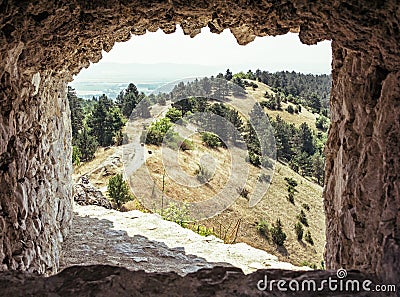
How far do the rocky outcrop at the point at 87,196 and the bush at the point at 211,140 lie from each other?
140 inches

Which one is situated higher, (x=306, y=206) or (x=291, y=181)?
(x=291, y=181)

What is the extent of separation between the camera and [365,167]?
2191 millimetres

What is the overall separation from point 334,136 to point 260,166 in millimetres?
8300

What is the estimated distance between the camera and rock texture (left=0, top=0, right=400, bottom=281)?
1.85m

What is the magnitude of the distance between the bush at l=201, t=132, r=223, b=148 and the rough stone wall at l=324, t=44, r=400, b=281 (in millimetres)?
7352

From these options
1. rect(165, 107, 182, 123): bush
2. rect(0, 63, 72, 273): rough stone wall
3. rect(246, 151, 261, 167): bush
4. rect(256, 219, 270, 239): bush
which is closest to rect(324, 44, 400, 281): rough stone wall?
rect(0, 63, 72, 273): rough stone wall

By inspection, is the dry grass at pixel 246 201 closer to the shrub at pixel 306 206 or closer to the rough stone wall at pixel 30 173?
the shrub at pixel 306 206

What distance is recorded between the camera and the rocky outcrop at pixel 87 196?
275 inches

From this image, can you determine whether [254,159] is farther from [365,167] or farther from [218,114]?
[365,167]

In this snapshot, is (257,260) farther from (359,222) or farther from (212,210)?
(212,210)

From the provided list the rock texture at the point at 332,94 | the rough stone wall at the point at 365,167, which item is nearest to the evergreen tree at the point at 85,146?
the rock texture at the point at 332,94

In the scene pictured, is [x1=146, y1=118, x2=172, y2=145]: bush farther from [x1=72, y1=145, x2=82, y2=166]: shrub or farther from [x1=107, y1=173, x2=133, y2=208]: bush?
[x1=107, y1=173, x2=133, y2=208]: bush

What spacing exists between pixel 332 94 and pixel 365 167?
0.97m

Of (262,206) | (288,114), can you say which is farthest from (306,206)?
(288,114)
